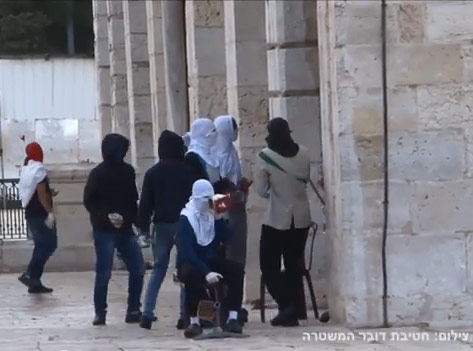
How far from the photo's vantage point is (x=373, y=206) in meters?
13.4

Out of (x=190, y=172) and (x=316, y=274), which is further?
(x=316, y=274)

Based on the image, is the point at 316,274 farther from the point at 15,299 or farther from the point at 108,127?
the point at 108,127

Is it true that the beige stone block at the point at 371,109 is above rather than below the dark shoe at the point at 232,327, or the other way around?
above

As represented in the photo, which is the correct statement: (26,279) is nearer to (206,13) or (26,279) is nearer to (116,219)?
(206,13)

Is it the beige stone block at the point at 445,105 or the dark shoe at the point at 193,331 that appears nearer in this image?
the dark shoe at the point at 193,331

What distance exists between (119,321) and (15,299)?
3199mm

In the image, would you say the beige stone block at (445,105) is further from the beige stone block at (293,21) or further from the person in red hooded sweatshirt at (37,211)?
the person in red hooded sweatshirt at (37,211)

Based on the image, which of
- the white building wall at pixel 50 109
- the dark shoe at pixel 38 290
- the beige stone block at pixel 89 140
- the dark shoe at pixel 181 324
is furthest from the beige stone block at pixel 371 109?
the beige stone block at pixel 89 140

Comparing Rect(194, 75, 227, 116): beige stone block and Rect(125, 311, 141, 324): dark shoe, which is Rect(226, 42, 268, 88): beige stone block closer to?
Rect(194, 75, 227, 116): beige stone block

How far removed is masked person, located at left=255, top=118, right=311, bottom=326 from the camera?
14.0 meters

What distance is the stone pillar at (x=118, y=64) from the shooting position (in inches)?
1137

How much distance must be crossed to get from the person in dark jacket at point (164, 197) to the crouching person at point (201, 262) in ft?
2.35

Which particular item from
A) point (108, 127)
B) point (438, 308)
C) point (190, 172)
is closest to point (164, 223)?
point (190, 172)

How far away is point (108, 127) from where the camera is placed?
32.4 m
